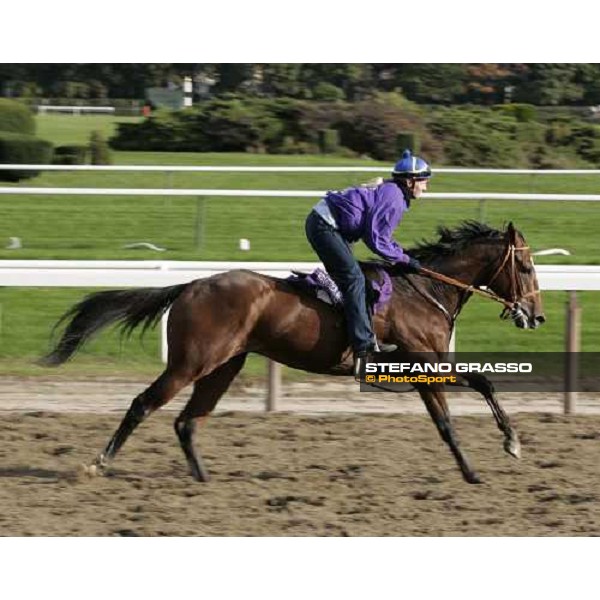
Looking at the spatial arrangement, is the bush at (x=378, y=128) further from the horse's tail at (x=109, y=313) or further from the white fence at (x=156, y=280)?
the horse's tail at (x=109, y=313)

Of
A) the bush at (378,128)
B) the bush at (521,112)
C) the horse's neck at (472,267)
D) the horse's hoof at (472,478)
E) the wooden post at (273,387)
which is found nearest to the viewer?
the horse's hoof at (472,478)

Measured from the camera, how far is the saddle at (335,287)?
6.49 m

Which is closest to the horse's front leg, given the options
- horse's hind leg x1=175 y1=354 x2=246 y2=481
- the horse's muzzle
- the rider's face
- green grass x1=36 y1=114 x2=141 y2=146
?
the horse's muzzle

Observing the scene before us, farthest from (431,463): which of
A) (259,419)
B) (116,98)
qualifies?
(116,98)

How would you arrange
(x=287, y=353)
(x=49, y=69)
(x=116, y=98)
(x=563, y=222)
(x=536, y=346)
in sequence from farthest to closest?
(x=116, y=98), (x=49, y=69), (x=563, y=222), (x=536, y=346), (x=287, y=353)

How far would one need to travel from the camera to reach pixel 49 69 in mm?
23500

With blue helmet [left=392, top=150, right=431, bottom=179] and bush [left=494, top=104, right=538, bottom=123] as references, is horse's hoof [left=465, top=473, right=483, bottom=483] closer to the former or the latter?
blue helmet [left=392, top=150, right=431, bottom=179]

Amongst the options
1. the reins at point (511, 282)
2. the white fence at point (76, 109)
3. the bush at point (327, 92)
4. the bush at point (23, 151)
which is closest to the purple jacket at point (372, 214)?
the reins at point (511, 282)

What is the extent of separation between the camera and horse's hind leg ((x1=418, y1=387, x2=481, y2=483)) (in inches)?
249

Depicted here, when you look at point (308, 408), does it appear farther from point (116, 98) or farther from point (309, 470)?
point (116, 98)

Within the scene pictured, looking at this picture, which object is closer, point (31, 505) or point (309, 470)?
point (31, 505)

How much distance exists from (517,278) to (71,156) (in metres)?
12.2

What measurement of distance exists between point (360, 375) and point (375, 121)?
12.8 metres

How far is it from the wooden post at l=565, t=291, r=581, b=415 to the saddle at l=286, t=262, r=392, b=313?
78.0 inches
